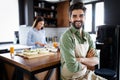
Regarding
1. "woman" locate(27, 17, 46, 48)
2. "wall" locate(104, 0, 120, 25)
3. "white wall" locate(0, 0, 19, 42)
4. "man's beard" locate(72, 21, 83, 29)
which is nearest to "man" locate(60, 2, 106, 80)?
"man's beard" locate(72, 21, 83, 29)

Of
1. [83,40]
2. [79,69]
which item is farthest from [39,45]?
[79,69]

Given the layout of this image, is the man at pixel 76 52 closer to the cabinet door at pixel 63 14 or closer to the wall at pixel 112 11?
the wall at pixel 112 11

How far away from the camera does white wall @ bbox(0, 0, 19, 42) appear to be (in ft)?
14.0

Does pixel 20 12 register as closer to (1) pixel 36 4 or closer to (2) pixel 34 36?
(1) pixel 36 4

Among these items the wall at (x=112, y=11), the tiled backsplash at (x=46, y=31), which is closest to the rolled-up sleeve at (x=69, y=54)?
the wall at (x=112, y=11)

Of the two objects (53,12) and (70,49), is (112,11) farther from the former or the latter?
(53,12)

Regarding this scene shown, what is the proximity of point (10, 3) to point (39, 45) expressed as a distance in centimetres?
234

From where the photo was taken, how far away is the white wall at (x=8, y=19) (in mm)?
4262

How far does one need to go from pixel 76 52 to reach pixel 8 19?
11.5 feet

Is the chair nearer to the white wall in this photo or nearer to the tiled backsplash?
the tiled backsplash

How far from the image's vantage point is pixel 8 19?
440 cm

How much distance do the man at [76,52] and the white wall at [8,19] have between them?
3334mm

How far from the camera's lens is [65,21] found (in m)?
4.69

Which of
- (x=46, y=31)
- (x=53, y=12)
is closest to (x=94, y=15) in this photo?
(x=53, y=12)
